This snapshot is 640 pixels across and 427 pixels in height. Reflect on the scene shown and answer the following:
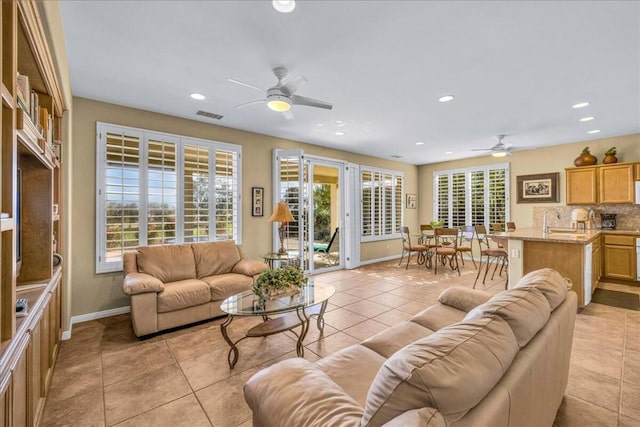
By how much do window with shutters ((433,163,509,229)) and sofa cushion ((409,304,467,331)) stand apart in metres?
5.74

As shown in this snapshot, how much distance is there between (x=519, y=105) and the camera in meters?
3.91

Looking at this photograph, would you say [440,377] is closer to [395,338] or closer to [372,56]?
[395,338]

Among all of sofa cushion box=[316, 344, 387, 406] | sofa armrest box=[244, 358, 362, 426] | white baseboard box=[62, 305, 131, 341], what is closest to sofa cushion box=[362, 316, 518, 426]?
sofa armrest box=[244, 358, 362, 426]

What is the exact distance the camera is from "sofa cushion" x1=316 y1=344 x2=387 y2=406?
1398mm

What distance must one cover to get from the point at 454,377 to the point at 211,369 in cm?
223

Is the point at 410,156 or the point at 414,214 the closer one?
the point at 410,156

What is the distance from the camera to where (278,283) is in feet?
8.75

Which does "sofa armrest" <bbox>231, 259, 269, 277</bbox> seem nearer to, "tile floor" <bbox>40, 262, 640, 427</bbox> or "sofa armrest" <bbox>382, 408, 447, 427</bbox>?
"tile floor" <bbox>40, 262, 640, 427</bbox>

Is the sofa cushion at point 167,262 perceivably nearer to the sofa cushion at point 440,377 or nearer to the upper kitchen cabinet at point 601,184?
the sofa cushion at point 440,377

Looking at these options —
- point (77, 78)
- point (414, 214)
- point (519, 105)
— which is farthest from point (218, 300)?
point (414, 214)

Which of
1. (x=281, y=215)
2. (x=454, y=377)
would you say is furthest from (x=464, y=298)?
(x=281, y=215)

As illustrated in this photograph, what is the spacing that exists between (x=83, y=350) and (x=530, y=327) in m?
3.61

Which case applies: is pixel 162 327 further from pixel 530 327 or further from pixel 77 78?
pixel 530 327

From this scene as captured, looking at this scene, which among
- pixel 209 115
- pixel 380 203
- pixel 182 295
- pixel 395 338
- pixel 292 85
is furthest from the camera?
pixel 380 203
